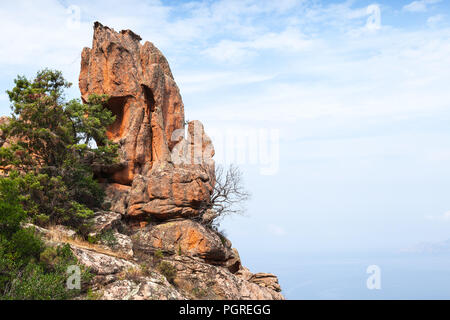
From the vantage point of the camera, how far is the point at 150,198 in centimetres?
3061

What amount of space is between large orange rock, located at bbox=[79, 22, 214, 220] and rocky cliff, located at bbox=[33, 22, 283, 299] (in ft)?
0.24

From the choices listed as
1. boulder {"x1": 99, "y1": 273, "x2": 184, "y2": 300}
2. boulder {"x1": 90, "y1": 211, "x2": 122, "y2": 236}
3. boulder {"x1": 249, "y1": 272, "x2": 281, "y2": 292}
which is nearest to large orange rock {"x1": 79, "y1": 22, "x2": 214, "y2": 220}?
boulder {"x1": 90, "y1": 211, "x2": 122, "y2": 236}

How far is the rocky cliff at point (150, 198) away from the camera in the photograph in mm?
23328

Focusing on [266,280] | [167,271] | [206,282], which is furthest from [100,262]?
[266,280]

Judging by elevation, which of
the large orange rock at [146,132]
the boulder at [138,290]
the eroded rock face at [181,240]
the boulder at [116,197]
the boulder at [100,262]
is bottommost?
the boulder at [138,290]

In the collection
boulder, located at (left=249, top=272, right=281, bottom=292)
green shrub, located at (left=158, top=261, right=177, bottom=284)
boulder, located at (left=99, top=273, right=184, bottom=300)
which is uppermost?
green shrub, located at (left=158, top=261, right=177, bottom=284)

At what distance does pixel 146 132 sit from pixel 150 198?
6285 millimetres

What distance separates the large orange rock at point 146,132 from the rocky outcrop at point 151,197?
0.24 feet

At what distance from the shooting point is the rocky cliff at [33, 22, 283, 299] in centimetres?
2333

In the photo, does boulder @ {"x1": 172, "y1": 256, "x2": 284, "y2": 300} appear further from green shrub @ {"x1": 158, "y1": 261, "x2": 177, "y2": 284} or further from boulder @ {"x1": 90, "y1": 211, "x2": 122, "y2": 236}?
boulder @ {"x1": 90, "y1": 211, "x2": 122, "y2": 236}

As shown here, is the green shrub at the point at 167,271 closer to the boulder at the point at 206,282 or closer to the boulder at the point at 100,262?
the boulder at the point at 206,282

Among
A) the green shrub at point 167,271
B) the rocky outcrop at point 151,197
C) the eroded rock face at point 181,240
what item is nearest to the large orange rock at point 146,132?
the rocky outcrop at point 151,197
